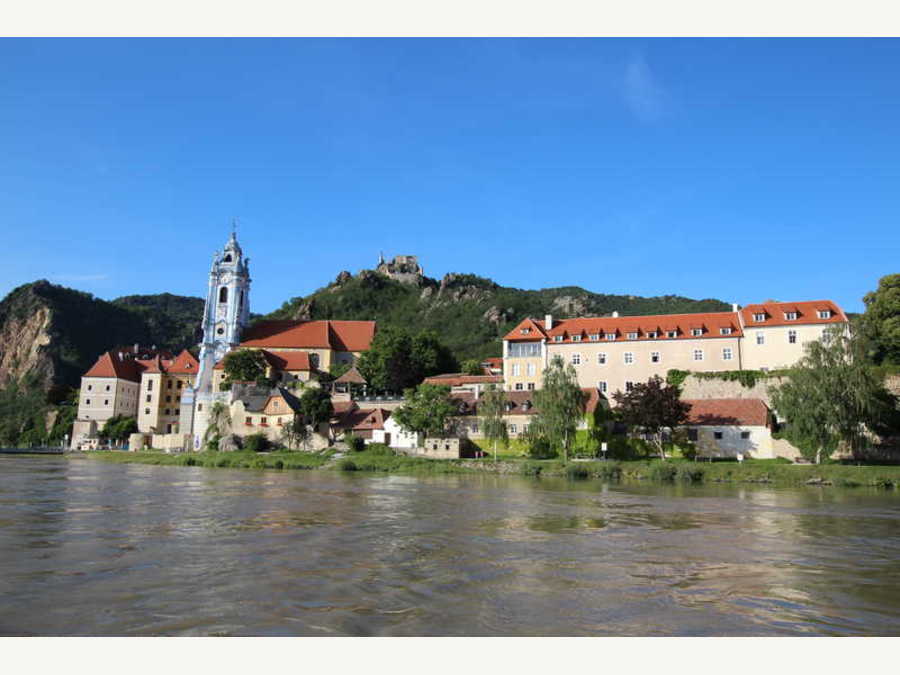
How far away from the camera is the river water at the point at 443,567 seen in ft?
32.3

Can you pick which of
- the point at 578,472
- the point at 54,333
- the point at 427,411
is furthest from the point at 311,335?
the point at 54,333

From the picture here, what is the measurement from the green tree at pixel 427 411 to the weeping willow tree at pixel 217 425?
19340 mm

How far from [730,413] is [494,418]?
16.4 metres

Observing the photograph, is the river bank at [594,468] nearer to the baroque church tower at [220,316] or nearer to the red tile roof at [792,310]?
the red tile roof at [792,310]

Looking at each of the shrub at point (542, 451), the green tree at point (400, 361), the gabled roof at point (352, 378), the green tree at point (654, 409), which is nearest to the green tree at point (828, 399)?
the green tree at point (654, 409)

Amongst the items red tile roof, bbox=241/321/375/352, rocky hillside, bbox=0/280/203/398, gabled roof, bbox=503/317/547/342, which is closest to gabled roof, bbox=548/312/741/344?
gabled roof, bbox=503/317/547/342

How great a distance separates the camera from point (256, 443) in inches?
2392

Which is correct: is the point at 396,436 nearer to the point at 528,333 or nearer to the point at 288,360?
the point at 528,333

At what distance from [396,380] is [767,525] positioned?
50.4 m

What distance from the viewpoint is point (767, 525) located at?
67.2ft

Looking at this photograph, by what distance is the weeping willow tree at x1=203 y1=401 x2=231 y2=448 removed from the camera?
64.8 metres

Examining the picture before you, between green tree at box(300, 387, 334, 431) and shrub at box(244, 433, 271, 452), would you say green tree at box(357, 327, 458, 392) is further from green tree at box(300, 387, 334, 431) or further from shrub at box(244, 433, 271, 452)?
shrub at box(244, 433, 271, 452)

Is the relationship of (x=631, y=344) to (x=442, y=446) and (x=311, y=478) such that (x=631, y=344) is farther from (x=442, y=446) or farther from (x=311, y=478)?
(x=311, y=478)

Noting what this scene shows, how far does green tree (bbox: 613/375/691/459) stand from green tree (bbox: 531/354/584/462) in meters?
3.13
